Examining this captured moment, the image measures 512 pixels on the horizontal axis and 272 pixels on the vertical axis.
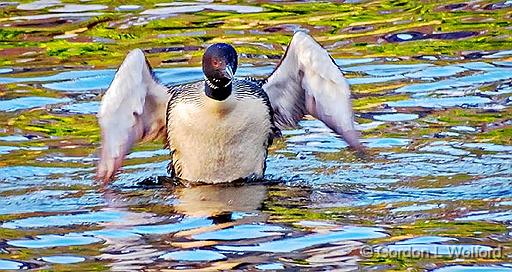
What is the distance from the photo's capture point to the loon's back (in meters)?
11.7

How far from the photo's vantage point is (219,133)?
1169 centimetres

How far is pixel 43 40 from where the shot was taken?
1698 centimetres

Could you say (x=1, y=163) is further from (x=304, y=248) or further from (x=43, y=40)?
(x=43, y=40)

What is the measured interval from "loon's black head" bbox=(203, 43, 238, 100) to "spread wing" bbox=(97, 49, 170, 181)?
46 centimetres

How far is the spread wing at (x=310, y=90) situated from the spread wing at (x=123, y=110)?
1.01 meters

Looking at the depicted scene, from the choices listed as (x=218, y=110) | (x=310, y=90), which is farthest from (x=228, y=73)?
(x=310, y=90)

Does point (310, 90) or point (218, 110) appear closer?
point (218, 110)

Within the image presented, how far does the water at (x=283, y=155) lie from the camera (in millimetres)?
9453

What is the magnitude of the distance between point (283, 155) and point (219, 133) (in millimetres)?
1052

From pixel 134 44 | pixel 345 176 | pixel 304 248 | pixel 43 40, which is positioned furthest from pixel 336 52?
pixel 304 248

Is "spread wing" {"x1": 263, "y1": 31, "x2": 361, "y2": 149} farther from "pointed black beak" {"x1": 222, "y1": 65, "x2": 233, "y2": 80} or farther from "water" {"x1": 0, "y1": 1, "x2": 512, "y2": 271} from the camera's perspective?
"pointed black beak" {"x1": 222, "y1": 65, "x2": 233, "y2": 80}

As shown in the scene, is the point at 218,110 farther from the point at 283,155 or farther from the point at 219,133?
the point at 283,155

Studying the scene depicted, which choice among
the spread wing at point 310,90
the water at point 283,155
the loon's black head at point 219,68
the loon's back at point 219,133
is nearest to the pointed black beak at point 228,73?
the loon's black head at point 219,68

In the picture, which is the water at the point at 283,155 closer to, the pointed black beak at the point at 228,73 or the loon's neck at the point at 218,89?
the loon's neck at the point at 218,89
